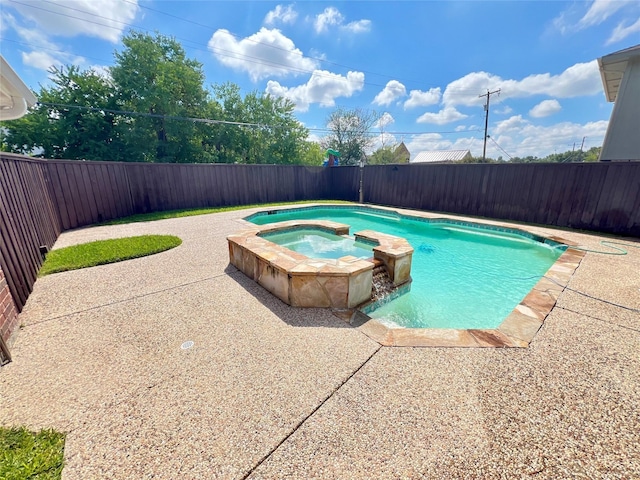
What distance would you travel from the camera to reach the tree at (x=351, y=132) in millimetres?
26391

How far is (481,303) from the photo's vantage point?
381cm

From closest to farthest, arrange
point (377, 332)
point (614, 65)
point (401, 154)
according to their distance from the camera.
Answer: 1. point (377, 332)
2. point (614, 65)
3. point (401, 154)

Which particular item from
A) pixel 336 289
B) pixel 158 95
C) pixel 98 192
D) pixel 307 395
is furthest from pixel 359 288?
pixel 158 95

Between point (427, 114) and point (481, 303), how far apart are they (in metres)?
30.7

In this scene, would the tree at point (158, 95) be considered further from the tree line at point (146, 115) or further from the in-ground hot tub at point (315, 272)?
the in-ground hot tub at point (315, 272)

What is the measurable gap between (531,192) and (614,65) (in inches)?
166

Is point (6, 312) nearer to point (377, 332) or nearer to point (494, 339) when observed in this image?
point (377, 332)

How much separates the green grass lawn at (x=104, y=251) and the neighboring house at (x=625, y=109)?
1231 centimetres

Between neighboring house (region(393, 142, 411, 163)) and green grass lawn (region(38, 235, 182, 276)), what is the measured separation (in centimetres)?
3100

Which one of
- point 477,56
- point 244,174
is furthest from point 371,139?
point 244,174

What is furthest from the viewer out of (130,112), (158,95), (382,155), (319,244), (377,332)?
(382,155)

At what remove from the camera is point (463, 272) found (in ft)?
16.2

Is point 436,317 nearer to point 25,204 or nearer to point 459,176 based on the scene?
point 25,204

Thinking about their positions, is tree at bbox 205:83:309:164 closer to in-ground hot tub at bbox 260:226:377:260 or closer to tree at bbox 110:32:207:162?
tree at bbox 110:32:207:162
